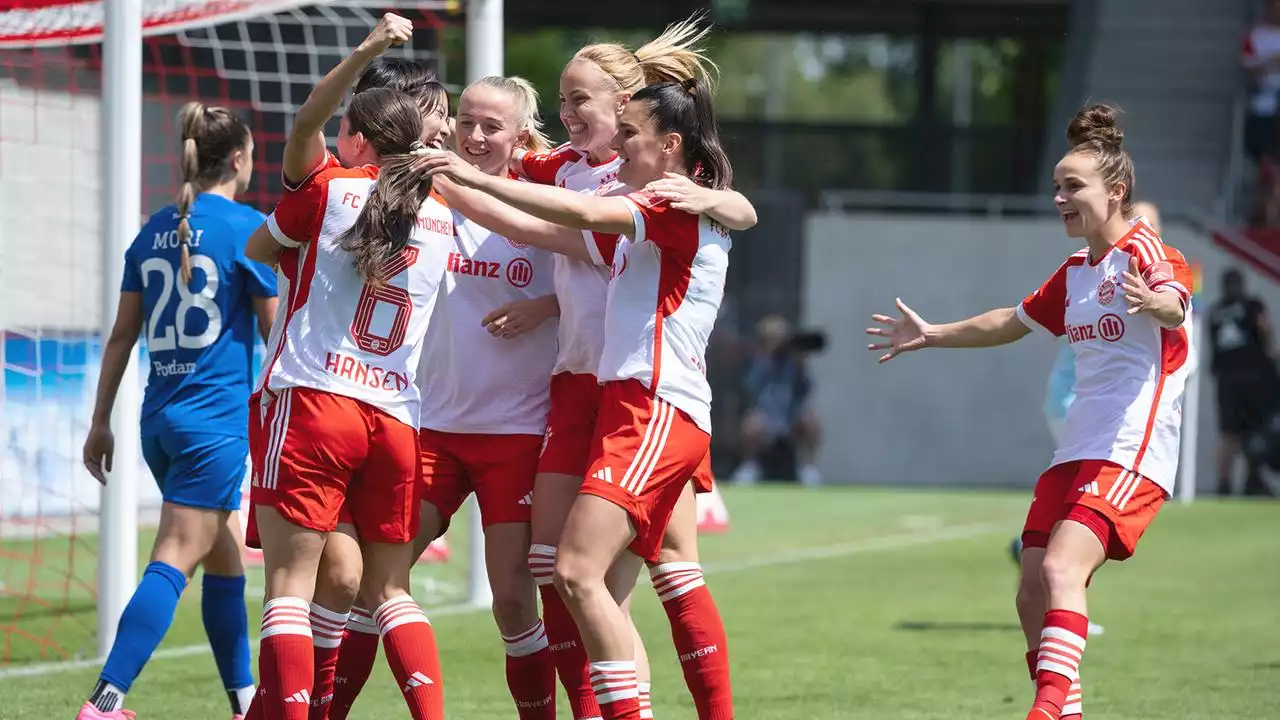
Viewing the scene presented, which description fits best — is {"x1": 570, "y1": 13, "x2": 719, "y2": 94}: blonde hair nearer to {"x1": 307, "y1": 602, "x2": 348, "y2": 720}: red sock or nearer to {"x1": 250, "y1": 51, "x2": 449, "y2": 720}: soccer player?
{"x1": 250, "y1": 51, "x2": 449, "y2": 720}: soccer player

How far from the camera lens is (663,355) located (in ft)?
15.4

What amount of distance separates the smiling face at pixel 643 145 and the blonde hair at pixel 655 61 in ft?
1.22

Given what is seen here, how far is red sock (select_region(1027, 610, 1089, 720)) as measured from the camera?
4.96m

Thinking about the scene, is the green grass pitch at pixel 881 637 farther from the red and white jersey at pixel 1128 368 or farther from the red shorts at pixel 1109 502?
the red and white jersey at pixel 1128 368

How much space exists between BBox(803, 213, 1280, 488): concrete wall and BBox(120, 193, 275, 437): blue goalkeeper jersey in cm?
1684

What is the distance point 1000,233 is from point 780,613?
13775 millimetres

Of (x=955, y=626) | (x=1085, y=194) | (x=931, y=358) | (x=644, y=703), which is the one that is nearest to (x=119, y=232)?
(x=644, y=703)

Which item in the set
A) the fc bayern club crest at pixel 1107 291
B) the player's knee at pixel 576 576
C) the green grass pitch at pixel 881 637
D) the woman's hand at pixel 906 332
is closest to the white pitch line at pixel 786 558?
the green grass pitch at pixel 881 637

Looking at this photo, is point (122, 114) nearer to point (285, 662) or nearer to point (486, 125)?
point (486, 125)

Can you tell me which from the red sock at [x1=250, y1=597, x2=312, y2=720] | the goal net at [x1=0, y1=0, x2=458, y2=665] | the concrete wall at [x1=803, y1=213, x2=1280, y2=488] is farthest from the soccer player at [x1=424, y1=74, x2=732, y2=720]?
the concrete wall at [x1=803, y1=213, x2=1280, y2=488]

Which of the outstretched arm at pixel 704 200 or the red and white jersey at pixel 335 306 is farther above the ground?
the outstretched arm at pixel 704 200

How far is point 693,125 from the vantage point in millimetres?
4828

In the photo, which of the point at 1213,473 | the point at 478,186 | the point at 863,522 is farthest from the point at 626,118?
the point at 1213,473

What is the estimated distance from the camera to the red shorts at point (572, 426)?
4910 millimetres
